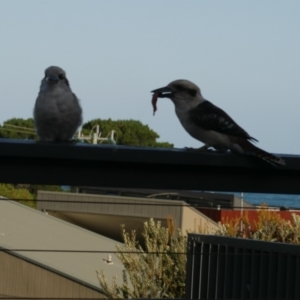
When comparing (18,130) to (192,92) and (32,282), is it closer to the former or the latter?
(32,282)

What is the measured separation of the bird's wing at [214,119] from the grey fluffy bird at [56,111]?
1.68 ft

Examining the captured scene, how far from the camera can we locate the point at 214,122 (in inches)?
133

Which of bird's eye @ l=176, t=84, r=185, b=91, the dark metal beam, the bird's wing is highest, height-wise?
bird's eye @ l=176, t=84, r=185, b=91

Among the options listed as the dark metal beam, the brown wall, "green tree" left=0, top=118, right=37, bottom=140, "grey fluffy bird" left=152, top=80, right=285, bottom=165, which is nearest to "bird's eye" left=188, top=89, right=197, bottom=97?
"grey fluffy bird" left=152, top=80, right=285, bottom=165

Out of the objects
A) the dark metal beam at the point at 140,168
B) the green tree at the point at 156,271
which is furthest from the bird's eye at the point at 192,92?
the green tree at the point at 156,271

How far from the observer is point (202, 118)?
3.46 metres

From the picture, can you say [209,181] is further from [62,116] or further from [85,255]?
[85,255]

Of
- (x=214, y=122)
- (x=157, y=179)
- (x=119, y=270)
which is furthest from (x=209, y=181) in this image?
(x=119, y=270)

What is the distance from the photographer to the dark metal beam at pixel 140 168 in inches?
79.5

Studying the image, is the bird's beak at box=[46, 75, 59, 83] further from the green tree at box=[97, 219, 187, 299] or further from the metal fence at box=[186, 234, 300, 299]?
the green tree at box=[97, 219, 187, 299]

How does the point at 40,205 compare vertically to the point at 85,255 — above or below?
above

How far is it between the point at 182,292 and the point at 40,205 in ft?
28.0

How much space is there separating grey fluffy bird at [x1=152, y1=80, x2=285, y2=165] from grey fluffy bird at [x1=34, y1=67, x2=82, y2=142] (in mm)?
442

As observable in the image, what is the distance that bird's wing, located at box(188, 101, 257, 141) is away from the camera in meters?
3.15
